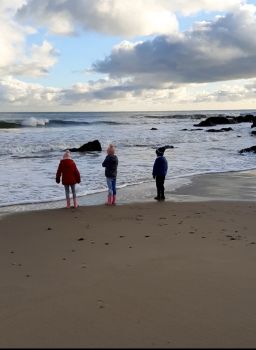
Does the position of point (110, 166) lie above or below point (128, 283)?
above

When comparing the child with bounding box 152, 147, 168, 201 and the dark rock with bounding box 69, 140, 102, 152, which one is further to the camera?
the dark rock with bounding box 69, 140, 102, 152

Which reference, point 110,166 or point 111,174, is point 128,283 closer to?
point 111,174

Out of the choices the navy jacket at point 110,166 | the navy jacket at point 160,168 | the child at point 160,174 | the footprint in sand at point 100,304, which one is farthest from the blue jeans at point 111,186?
the footprint in sand at point 100,304

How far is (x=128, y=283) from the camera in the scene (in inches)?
192

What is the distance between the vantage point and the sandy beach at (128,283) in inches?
149

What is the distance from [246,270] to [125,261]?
1475 millimetres

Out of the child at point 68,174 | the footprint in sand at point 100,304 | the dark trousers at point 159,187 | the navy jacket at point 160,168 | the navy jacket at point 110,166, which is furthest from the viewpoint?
the navy jacket at point 160,168

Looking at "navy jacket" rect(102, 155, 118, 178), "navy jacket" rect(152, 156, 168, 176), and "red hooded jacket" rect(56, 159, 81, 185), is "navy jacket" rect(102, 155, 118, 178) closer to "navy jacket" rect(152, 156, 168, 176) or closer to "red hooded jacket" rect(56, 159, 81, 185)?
"red hooded jacket" rect(56, 159, 81, 185)

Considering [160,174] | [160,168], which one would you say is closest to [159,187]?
[160,174]

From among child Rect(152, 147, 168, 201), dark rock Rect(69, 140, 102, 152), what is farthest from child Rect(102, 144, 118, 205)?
dark rock Rect(69, 140, 102, 152)

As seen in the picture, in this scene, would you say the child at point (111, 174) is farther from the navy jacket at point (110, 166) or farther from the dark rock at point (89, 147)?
the dark rock at point (89, 147)

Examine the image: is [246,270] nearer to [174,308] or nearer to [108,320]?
[174,308]

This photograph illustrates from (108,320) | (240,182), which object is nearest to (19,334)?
(108,320)

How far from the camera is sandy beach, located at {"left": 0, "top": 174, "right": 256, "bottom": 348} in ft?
12.4
